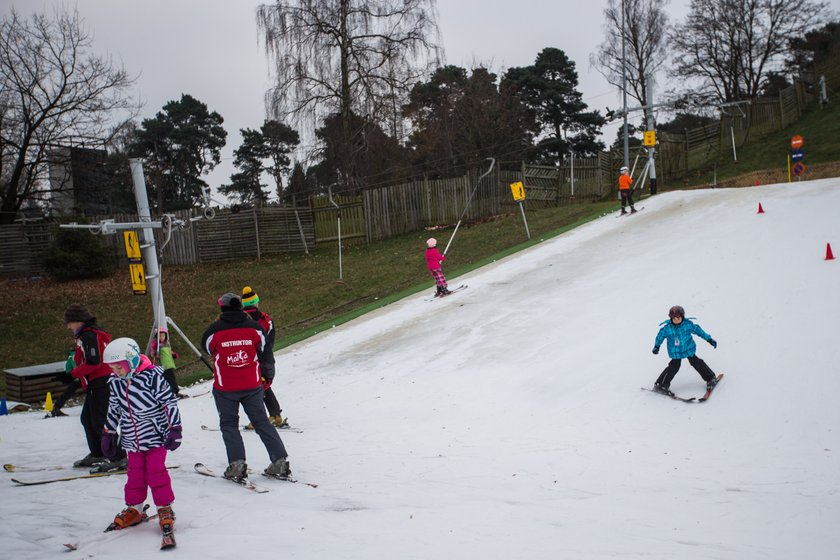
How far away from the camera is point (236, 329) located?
633 centimetres

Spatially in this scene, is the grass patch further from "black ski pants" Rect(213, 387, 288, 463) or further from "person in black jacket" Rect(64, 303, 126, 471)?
"person in black jacket" Rect(64, 303, 126, 471)

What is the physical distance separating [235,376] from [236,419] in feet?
1.49

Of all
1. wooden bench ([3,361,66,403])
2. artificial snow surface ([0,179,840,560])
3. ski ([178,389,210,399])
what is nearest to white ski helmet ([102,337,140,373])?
artificial snow surface ([0,179,840,560])

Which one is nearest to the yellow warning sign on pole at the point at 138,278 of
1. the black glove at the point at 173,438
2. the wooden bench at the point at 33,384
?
the wooden bench at the point at 33,384

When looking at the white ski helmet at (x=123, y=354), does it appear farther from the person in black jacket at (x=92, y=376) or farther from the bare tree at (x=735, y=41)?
the bare tree at (x=735, y=41)

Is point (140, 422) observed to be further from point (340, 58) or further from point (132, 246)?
point (340, 58)

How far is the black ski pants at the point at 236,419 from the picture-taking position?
637cm

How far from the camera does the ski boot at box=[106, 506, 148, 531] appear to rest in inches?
199

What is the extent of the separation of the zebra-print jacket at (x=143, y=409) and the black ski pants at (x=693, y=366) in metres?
6.35

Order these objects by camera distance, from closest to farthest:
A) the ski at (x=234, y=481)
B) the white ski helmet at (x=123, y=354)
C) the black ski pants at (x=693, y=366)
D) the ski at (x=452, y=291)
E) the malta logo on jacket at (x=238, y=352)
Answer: the white ski helmet at (x=123, y=354) → the ski at (x=234, y=481) → the malta logo on jacket at (x=238, y=352) → the black ski pants at (x=693, y=366) → the ski at (x=452, y=291)

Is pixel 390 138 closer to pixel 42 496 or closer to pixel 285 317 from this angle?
pixel 285 317

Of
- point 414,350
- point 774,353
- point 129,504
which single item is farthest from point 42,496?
point 774,353

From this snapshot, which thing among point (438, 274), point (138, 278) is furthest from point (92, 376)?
point (438, 274)

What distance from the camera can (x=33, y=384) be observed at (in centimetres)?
1312
